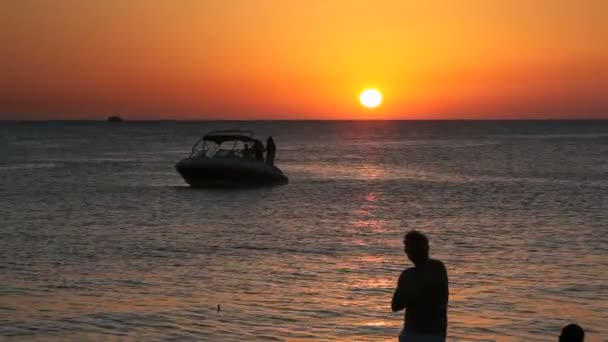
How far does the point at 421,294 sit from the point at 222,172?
128 feet

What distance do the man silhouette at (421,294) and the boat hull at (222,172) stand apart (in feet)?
127

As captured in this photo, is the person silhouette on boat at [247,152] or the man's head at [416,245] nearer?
the man's head at [416,245]

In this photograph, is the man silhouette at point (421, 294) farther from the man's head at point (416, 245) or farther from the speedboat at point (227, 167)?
the speedboat at point (227, 167)

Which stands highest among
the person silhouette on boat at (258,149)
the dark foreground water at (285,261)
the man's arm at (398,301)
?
the person silhouette on boat at (258,149)

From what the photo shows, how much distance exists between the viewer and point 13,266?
22.7 m

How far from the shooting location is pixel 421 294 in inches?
356

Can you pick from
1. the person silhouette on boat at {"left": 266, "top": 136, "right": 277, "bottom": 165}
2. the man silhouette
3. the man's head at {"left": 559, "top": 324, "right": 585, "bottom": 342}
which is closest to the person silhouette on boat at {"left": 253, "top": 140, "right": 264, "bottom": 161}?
the person silhouette on boat at {"left": 266, "top": 136, "right": 277, "bottom": 165}

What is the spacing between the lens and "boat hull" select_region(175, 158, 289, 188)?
47.8m

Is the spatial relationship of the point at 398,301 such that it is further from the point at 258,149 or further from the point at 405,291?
the point at 258,149

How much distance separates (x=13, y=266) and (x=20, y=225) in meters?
10.8

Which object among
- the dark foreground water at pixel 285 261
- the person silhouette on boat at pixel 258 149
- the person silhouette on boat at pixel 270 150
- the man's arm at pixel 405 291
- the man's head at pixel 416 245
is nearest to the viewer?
the man's head at pixel 416 245

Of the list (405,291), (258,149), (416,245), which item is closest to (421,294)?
(405,291)

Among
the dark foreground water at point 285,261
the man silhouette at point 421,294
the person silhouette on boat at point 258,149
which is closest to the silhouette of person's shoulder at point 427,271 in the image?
the man silhouette at point 421,294

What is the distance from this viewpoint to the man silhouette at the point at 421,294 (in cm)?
890
